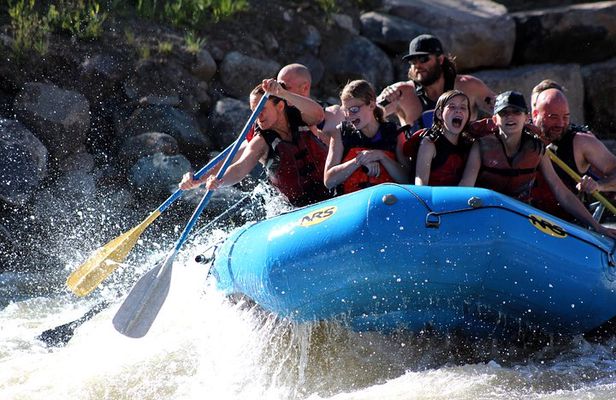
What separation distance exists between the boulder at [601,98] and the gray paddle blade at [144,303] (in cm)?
594

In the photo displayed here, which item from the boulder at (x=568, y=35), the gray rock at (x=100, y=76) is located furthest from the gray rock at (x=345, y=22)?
the gray rock at (x=100, y=76)

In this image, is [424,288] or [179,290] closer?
[424,288]

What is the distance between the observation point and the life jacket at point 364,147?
5.16 m

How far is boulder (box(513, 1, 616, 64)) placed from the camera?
34.6ft

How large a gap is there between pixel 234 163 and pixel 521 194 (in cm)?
150

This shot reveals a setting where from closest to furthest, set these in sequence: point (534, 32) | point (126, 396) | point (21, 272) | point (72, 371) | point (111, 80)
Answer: point (126, 396), point (72, 371), point (21, 272), point (111, 80), point (534, 32)

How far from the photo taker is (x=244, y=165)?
5.59 m

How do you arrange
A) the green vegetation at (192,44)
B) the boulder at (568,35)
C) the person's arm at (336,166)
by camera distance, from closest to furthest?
the person's arm at (336,166) → the green vegetation at (192,44) → the boulder at (568,35)

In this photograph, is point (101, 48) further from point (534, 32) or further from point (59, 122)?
point (534, 32)

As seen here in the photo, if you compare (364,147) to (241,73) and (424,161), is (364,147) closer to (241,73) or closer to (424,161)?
(424,161)

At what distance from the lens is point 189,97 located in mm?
8922

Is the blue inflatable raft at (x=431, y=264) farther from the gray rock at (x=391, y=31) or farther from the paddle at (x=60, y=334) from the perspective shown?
the gray rock at (x=391, y=31)

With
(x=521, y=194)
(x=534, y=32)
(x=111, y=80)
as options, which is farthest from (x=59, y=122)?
(x=534, y=32)

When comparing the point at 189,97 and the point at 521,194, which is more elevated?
the point at 521,194
